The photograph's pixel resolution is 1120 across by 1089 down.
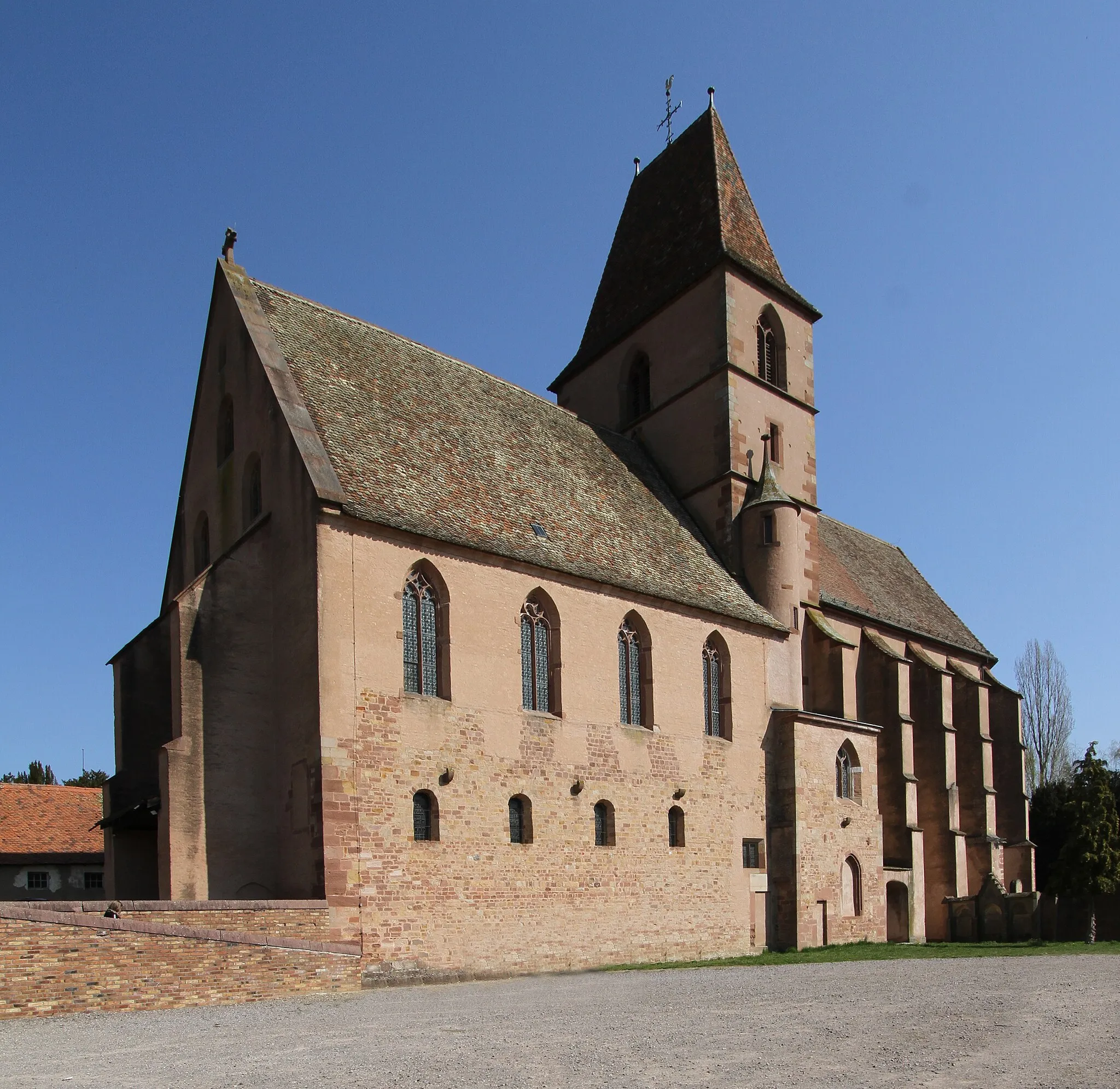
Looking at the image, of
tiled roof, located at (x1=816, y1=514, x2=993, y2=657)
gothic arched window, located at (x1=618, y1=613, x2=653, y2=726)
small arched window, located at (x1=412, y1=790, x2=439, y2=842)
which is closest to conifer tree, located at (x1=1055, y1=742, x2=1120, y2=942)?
tiled roof, located at (x1=816, y1=514, x2=993, y2=657)

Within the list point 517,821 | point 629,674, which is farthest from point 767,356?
point 517,821

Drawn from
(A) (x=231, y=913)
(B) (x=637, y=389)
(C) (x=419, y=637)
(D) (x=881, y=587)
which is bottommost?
(A) (x=231, y=913)

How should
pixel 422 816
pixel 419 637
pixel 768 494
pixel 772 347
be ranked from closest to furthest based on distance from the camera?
pixel 422 816, pixel 419 637, pixel 768 494, pixel 772 347

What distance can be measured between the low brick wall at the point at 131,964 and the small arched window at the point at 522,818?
5.84m

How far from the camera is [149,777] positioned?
77.9 ft

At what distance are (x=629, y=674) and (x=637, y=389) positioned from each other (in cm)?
1255

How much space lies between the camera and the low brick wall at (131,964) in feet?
46.4

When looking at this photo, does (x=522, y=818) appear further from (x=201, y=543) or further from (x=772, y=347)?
(x=772, y=347)

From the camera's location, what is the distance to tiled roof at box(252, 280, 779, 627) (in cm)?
2289

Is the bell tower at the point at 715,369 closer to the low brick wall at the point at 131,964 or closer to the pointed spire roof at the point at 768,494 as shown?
the pointed spire roof at the point at 768,494

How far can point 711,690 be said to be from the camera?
90.6ft

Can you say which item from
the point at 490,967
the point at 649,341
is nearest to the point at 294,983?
the point at 490,967

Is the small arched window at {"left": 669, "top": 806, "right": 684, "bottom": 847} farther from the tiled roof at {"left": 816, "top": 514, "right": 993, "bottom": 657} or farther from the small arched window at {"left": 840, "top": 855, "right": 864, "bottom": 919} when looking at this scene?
the tiled roof at {"left": 816, "top": 514, "right": 993, "bottom": 657}

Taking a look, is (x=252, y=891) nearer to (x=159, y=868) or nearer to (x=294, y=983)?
(x=159, y=868)
